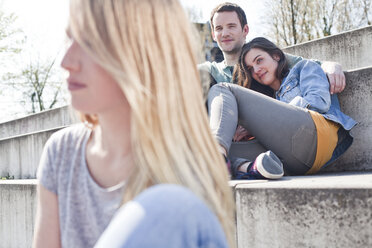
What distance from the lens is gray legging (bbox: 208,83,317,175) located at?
93.4 inches

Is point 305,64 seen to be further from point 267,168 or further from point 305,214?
point 305,214

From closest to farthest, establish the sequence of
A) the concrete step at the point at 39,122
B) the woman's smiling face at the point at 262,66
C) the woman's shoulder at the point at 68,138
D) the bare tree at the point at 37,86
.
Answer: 1. the woman's shoulder at the point at 68,138
2. the woman's smiling face at the point at 262,66
3. the concrete step at the point at 39,122
4. the bare tree at the point at 37,86

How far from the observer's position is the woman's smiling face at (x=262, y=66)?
9.77 feet

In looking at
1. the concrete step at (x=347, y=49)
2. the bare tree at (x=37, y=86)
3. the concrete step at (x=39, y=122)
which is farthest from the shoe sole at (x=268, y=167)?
the bare tree at (x=37, y=86)

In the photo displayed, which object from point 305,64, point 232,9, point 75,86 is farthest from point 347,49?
point 75,86

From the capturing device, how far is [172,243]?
Answer: 0.72 metres

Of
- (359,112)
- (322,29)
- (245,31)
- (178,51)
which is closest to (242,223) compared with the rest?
(178,51)

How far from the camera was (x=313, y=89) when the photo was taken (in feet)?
8.40

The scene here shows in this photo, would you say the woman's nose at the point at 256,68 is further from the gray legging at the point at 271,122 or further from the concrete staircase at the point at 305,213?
the concrete staircase at the point at 305,213

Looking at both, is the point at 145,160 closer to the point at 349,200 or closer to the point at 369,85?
the point at 349,200

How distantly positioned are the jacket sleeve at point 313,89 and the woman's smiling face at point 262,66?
25 cm

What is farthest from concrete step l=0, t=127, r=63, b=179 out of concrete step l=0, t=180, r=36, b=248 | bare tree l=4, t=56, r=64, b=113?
bare tree l=4, t=56, r=64, b=113

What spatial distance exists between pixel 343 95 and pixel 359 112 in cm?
17

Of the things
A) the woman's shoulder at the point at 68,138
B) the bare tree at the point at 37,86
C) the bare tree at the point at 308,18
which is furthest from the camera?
the bare tree at the point at 37,86
